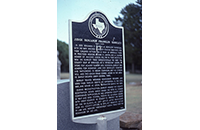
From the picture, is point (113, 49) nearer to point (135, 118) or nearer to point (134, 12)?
point (135, 118)

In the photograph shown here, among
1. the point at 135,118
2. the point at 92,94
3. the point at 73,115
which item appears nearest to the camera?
the point at 73,115

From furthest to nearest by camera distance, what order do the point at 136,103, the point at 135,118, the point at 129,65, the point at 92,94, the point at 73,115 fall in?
Answer: the point at 129,65, the point at 136,103, the point at 135,118, the point at 92,94, the point at 73,115

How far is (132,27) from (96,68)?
13.2 metres

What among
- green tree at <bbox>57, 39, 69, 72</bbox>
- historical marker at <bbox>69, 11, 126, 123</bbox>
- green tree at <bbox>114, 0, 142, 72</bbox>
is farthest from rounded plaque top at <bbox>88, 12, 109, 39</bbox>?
green tree at <bbox>57, 39, 69, 72</bbox>

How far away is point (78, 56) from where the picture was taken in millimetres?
2609

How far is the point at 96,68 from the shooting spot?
2.78 m

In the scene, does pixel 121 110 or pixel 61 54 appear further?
pixel 61 54

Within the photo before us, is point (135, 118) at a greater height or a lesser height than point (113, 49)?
lesser

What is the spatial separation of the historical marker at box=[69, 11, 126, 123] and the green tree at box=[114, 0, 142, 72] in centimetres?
1223

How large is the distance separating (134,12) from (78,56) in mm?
13183

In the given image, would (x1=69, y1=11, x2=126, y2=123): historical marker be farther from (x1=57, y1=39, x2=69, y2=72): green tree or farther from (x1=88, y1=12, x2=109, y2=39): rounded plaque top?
(x1=57, y1=39, x2=69, y2=72): green tree

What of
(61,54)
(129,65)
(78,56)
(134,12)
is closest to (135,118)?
(78,56)

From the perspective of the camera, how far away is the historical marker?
2.60 m

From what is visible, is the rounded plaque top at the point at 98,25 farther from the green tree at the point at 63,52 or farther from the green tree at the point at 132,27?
the green tree at the point at 63,52
